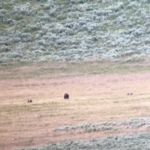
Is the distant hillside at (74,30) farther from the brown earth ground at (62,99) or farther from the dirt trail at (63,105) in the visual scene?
the dirt trail at (63,105)

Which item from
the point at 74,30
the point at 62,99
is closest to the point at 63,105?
the point at 62,99

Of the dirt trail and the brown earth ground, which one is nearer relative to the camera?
the dirt trail

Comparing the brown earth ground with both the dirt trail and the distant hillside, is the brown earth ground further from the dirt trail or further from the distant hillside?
the distant hillside

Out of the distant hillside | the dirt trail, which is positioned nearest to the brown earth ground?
the dirt trail

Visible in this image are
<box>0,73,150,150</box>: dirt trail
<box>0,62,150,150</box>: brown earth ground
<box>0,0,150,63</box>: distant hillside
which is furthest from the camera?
<box>0,0,150,63</box>: distant hillside

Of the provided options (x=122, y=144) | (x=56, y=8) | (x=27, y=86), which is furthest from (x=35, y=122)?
(x=56, y=8)

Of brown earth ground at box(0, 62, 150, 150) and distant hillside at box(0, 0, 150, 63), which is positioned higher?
distant hillside at box(0, 0, 150, 63)

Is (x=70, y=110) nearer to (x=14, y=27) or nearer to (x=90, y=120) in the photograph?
(x=90, y=120)
